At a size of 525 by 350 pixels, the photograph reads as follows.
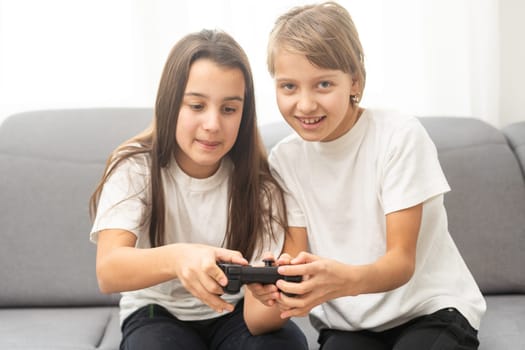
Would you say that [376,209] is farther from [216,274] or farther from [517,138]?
[517,138]

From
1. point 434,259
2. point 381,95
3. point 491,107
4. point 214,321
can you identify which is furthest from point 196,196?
point 491,107

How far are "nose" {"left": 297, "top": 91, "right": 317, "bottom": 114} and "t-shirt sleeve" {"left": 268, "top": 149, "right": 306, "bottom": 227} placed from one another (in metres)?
0.20

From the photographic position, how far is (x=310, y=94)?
1436mm

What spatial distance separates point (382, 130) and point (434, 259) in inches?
11.8

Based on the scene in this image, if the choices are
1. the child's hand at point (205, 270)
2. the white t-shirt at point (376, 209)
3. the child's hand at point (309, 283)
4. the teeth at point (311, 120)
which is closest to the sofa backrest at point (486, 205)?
the white t-shirt at point (376, 209)

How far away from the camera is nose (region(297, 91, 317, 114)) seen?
1.42 meters

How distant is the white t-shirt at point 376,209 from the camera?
145 centimetres

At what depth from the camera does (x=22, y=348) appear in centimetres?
158

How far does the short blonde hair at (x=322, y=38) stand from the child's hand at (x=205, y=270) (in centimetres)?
44

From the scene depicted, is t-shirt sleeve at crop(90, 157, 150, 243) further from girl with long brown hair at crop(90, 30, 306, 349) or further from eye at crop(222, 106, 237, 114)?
eye at crop(222, 106, 237, 114)

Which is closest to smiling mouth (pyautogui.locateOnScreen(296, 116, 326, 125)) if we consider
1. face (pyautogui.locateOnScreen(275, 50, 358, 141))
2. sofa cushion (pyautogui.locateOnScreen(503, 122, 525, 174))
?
face (pyautogui.locateOnScreen(275, 50, 358, 141))

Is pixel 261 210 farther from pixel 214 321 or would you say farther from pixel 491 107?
pixel 491 107

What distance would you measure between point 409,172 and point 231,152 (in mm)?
415

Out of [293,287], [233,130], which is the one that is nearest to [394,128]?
[233,130]
